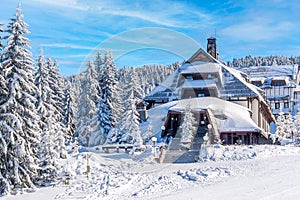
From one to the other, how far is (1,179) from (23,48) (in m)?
6.88

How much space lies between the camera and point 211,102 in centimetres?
3388

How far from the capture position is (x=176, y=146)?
27.8 meters

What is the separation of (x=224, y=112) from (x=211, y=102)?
156cm

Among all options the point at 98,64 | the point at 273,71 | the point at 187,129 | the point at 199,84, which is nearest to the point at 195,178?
the point at 187,129

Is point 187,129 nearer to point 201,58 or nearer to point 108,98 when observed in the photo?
point 201,58

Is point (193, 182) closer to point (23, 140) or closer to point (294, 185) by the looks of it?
point (294, 185)

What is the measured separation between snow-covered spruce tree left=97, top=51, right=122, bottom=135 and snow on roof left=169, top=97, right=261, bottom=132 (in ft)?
37.3

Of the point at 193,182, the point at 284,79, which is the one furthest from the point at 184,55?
the point at 284,79

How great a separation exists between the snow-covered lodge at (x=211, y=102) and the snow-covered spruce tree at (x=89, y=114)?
6.92 m

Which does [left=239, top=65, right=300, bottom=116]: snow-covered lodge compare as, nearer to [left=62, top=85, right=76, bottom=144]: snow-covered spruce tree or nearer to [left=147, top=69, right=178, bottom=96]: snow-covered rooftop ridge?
[left=147, top=69, right=178, bottom=96]: snow-covered rooftop ridge

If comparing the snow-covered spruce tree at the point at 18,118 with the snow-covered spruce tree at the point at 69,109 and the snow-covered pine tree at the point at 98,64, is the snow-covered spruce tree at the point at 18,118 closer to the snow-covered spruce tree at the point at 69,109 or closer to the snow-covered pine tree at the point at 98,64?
the snow-covered pine tree at the point at 98,64

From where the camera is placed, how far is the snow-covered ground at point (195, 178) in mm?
14961

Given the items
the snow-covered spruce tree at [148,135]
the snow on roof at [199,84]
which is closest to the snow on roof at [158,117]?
the snow-covered spruce tree at [148,135]

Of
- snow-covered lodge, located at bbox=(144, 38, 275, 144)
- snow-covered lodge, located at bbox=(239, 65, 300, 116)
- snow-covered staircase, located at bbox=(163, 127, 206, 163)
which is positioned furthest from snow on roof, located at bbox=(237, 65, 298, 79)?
snow-covered staircase, located at bbox=(163, 127, 206, 163)
